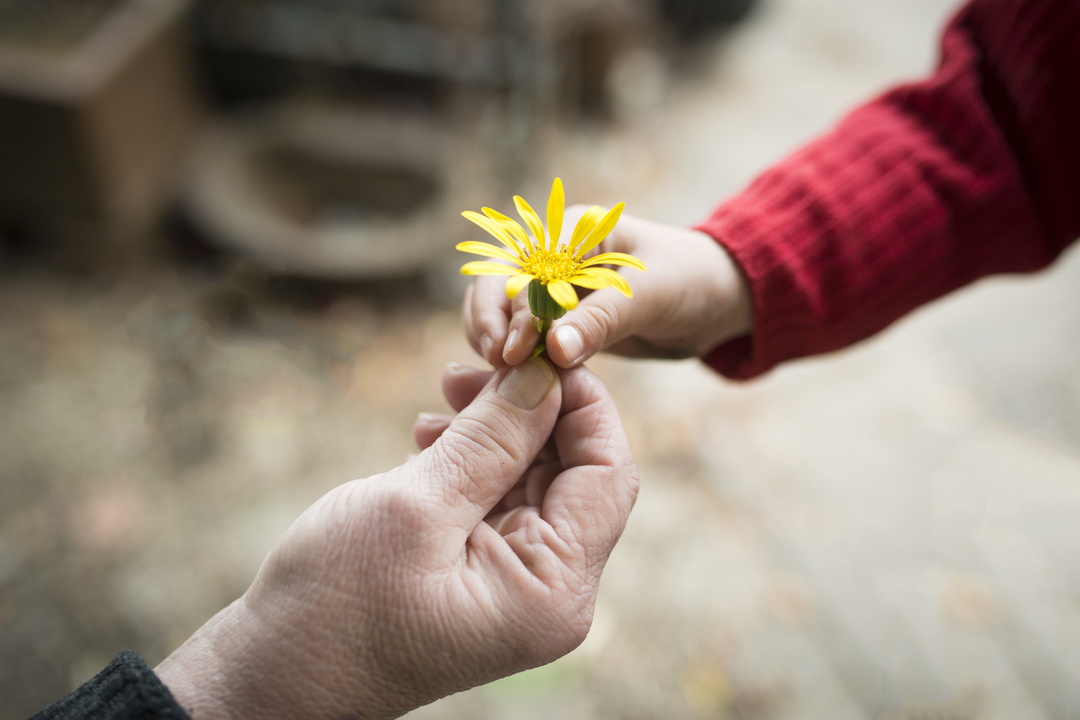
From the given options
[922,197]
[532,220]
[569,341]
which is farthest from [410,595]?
[922,197]

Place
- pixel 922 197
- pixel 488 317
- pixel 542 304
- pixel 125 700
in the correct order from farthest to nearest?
pixel 922 197
pixel 488 317
pixel 542 304
pixel 125 700

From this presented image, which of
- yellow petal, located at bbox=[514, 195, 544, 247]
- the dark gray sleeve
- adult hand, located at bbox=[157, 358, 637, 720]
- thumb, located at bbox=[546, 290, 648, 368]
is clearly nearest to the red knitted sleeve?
thumb, located at bbox=[546, 290, 648, 368]

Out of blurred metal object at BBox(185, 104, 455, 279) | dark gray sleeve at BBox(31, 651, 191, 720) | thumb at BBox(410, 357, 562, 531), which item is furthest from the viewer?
blurred metal object at BBox(185, 104, 455, 279)

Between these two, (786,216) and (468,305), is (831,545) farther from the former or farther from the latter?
(468,305)

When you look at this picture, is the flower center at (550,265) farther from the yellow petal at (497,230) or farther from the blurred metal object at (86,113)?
the blurred metal object at (86,113)

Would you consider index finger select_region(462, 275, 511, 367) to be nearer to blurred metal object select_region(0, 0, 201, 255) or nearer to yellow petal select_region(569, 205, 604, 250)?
yellow petal select_region(569, 205, 604, 250)

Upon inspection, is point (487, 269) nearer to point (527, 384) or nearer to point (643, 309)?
point (527, 384)

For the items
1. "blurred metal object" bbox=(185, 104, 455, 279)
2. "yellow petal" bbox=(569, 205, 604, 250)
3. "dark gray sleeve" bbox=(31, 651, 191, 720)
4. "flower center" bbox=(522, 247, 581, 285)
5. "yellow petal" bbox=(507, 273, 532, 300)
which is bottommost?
"dark gray sleeve" bbox=(31, 651, 191, 720)
